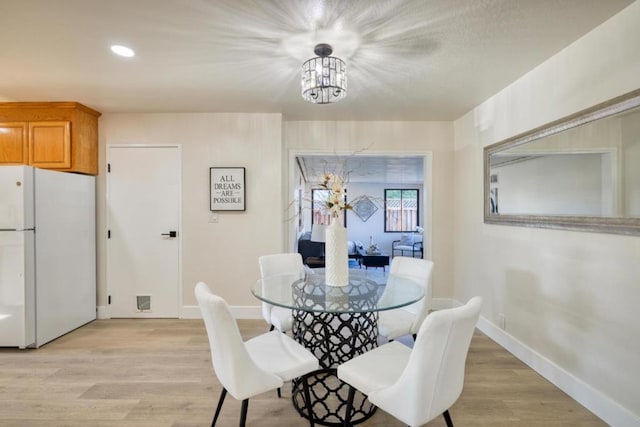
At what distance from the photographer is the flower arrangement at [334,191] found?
2035 mm

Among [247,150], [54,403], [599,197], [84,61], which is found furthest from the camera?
[247,150]

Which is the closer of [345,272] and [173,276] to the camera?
[345,272]

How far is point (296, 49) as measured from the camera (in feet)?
6.91

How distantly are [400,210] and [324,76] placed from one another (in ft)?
26.8

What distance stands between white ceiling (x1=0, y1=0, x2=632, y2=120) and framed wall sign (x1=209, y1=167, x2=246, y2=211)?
813 mm

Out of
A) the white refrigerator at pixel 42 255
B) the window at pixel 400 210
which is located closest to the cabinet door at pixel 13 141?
the white refrigerator at pixel 42 255

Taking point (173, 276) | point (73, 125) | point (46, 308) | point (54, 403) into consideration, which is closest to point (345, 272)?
point (54, 403)

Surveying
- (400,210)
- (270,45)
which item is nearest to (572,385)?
(270,45)

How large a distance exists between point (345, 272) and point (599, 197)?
1620 millimetres

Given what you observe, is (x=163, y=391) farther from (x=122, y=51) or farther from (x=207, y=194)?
(x=122, y=51)

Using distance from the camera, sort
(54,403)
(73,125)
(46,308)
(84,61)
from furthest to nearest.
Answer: (73,125) → (46,308) → (84,61) → (54,403)

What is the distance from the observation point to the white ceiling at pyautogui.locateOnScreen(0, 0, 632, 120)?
1683 mm

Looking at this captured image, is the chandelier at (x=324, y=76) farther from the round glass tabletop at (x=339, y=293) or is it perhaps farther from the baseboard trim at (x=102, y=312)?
the baseboard trim at (x=102, y=312)

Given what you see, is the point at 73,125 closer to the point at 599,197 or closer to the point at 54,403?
the point at 54,403
